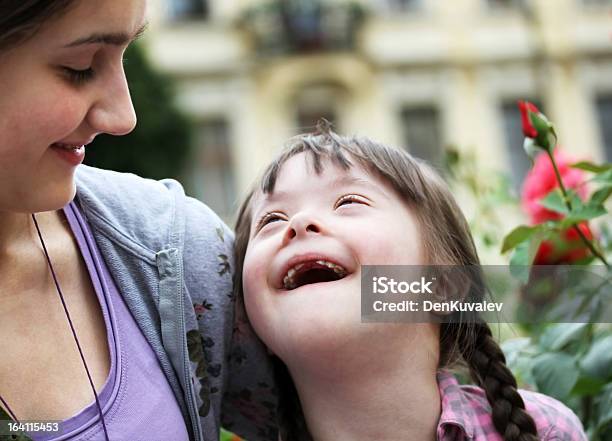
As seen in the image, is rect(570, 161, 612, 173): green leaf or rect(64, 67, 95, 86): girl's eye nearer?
rect(64, 67, 95, 86): girl's eye

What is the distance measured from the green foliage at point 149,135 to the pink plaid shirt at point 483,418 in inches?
209

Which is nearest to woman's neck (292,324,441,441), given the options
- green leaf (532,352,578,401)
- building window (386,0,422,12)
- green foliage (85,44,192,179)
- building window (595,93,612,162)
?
green leaf (532,352,578,401)

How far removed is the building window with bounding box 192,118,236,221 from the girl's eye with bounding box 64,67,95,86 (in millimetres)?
7192

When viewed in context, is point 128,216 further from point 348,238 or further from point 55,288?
point 348,238

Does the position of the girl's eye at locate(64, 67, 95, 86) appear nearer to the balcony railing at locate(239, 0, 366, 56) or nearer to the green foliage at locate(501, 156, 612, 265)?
the green foliage at locate(501, 156, 612, 265)

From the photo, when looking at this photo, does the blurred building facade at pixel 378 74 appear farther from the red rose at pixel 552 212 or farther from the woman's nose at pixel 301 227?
the woman's nose at pixel 301 227

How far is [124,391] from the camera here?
81cm

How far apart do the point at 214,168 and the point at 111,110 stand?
7.50 meters

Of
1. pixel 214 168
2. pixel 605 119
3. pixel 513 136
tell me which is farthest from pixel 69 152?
pixel 605 119

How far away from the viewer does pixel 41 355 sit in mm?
817

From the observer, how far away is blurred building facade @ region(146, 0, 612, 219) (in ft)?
27.3

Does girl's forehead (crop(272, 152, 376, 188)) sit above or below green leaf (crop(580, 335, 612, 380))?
above

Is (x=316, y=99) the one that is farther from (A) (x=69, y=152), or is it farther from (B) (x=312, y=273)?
(A) (x=69, y=152)

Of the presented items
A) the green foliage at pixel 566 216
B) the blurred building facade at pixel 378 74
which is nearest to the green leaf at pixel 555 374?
the green foliage at pixel 566 216
